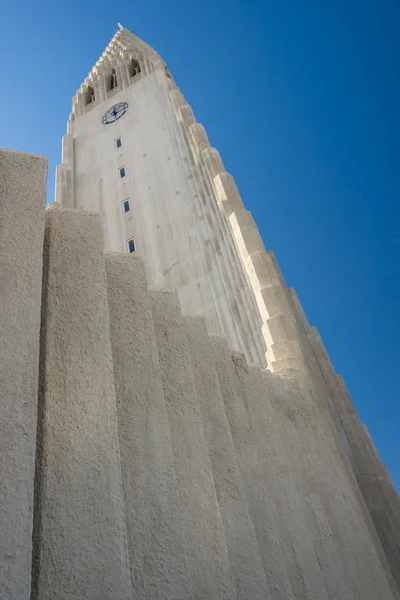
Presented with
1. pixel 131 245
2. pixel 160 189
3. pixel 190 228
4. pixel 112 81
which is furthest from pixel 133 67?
pixel 190 228

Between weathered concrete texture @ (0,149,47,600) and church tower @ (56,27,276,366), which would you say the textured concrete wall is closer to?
weathered concrete texture @ (0,149,47,600)

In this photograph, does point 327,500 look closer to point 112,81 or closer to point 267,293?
point 267,293

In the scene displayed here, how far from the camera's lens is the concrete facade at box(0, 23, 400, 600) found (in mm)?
2479

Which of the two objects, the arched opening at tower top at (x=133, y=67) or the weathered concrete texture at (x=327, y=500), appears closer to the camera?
the weathered concrete texture at (x=327, y=500)

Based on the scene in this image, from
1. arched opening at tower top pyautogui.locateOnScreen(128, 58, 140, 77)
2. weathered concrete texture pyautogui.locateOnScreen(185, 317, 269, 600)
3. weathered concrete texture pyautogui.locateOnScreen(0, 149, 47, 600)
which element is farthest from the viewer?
arched opening at tower top pyautogui.locateOnScreen(128, 58, 140, 77)

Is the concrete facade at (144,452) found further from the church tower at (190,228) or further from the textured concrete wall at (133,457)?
the church tower at (190,228)

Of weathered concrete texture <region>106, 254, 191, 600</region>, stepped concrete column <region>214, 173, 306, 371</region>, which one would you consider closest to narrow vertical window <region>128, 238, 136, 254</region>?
stepped concrete column <region>214, 173, 306, 371</region>

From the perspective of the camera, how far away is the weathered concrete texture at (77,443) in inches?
94.5

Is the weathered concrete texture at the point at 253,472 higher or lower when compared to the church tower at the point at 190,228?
lower

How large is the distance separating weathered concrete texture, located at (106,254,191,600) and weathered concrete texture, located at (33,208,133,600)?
0.31 m

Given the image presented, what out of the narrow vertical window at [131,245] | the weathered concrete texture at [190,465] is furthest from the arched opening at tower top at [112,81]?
the weathered concrete texture at [190,465]

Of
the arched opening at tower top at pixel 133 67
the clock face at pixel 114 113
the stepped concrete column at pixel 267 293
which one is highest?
the arched opening at tower top at pixel 133 67

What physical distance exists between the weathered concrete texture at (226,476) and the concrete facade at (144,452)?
0.01 metres

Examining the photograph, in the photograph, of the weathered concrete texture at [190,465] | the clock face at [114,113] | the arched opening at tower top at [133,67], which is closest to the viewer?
the weathered concrete texture at [190,465]
